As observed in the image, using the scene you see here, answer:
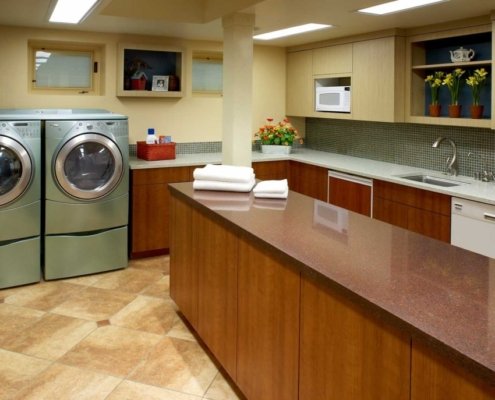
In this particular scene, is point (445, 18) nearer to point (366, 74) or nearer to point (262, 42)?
point (366, 74)

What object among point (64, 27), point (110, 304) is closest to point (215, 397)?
point (110, 304)

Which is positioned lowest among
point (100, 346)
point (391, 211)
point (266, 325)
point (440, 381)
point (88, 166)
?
point (100, 346)

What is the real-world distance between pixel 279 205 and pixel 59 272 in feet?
7.64

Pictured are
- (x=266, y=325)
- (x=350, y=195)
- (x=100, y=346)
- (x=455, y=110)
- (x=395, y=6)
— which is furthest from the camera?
(x=350, y=195)

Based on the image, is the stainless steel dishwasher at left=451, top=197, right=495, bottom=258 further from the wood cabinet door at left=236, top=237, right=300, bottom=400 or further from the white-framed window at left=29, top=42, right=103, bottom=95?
the white-framed window at left=29, top=42, right=103, bottom=95

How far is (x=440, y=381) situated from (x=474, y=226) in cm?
254

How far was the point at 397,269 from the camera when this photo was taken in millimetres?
1814

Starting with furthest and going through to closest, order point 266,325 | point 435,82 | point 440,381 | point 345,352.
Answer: point 435,82 → point 266,325 → point 345,352 → point 440,381

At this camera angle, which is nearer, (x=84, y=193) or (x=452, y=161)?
(x=84, y=193)

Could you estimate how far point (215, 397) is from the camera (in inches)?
104

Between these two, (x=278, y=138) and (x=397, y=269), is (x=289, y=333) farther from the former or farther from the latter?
(x=278, y=138)

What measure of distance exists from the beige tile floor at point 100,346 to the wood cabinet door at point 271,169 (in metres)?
1.68

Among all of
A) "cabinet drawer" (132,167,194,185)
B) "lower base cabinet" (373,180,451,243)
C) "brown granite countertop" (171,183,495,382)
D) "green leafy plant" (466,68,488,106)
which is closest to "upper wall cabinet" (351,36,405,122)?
"green leafy plant" (466,68,488,106)

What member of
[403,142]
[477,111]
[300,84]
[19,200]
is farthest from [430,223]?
[19,200]
